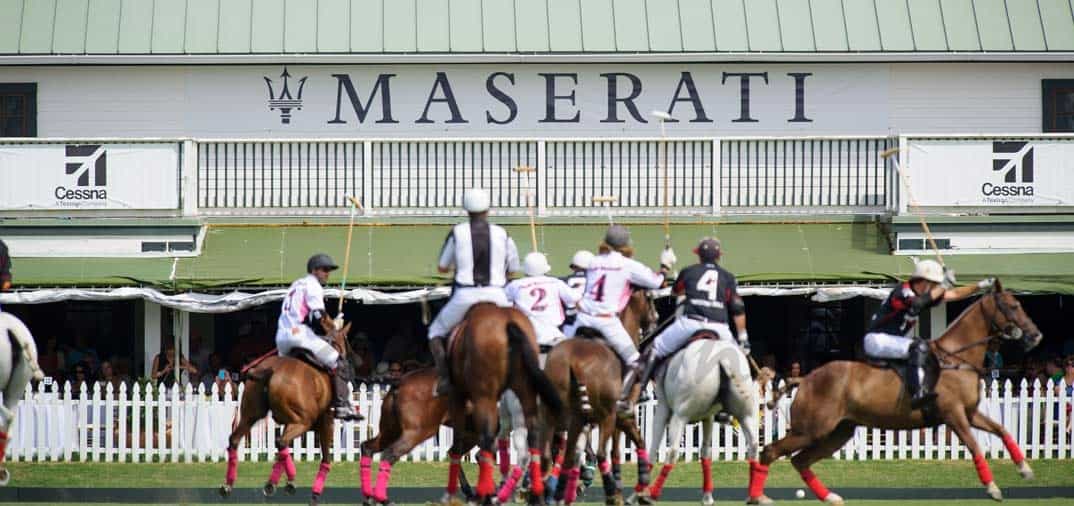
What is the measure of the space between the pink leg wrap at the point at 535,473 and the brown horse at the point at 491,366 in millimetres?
459

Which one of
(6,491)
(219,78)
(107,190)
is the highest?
(219,78)

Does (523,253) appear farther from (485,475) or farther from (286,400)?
(485,475)

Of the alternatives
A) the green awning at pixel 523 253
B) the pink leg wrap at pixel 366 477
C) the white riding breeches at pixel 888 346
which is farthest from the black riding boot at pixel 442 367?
the green awning at pixel 523 253

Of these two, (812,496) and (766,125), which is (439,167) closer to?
(766,125)

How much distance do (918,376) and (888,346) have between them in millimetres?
507

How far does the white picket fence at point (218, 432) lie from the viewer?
26297 mm

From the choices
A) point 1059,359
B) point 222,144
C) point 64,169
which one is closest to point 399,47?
point 222,144

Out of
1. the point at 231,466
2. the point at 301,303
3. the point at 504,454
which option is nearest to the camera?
the point at 504,454

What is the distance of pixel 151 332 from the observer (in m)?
28.9

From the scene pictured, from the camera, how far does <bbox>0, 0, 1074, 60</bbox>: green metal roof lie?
3133cm

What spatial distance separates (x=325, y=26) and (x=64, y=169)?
498 centimetres

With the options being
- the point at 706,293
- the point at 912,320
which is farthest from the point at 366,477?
the point at 912,320

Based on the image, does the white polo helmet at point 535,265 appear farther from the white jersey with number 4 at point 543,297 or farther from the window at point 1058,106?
the window at point 1058,106

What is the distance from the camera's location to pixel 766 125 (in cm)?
3195
